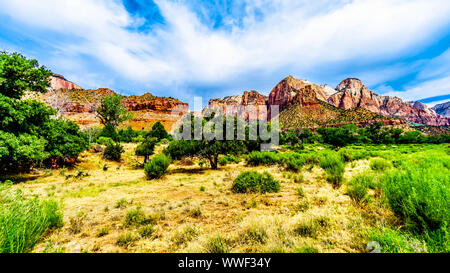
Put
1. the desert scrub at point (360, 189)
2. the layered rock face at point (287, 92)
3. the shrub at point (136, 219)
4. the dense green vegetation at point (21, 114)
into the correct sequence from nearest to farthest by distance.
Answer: the shrub at point (136, 219), the desert scrub at point (360, 189), the dense green vegetation at point (21, 114), the layered rock face at point (287, 92)

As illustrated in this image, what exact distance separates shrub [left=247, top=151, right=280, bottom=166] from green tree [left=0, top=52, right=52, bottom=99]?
18151mm

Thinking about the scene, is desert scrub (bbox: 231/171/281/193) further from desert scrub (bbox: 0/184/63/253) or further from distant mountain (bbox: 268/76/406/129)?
distant mountain (bbox: 268/76/406/129)

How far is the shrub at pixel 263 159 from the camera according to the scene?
1769 cm

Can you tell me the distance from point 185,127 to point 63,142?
34.8 ft

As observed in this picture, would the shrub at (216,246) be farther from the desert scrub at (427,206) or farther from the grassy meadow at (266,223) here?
the desert scrub at (427,206)

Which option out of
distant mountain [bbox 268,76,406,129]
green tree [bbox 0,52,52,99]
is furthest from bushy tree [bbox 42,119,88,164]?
distant mountain [bbox 268,76,406,129]

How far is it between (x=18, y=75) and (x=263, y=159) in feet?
63.8

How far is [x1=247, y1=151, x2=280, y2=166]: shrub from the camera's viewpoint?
58.0 ft

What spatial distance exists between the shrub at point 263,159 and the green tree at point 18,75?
18151 mm

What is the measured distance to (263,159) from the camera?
18.2 metres

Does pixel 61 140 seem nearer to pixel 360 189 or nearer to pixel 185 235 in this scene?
pixel 185 235

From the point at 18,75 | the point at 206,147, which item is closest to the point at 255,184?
the point at 206,147

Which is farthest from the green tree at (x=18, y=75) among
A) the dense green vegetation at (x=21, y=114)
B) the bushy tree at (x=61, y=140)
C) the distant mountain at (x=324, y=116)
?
the distant mountain at (x=324, y=116)
